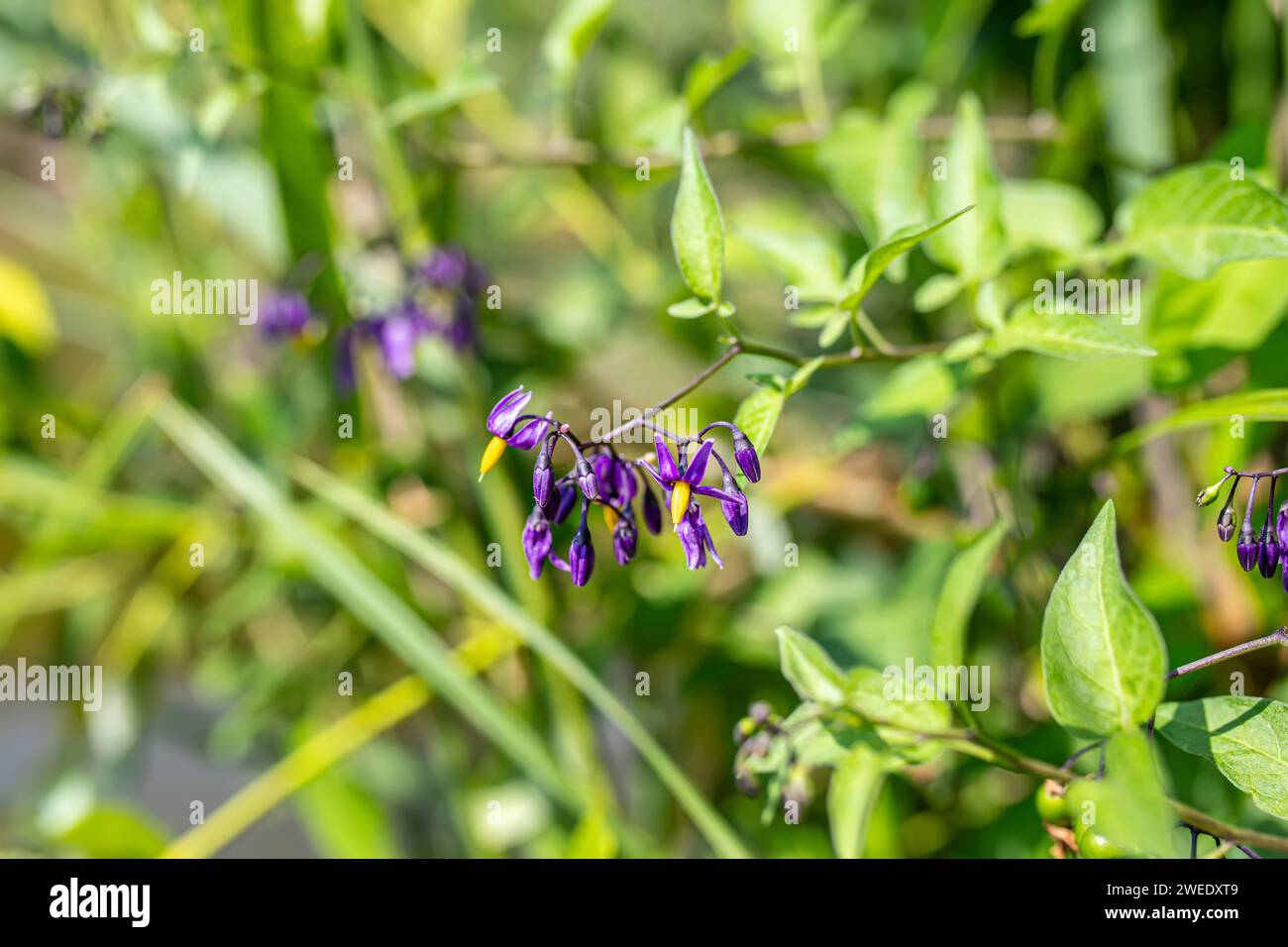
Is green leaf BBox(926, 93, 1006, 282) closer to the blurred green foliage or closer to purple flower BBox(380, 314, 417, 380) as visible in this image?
the blurred green foliage

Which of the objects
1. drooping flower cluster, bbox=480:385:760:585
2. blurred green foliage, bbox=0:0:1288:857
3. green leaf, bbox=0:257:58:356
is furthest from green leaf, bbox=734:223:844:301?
green leaf, bbox=0:257:58:356

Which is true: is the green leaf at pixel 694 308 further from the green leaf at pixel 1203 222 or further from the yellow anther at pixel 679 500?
the green leaf at pixel 1203 222

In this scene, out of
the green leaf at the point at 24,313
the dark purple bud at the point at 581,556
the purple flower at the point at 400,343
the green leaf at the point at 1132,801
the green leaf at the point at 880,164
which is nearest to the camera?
the green leaf at the point at 1132,801

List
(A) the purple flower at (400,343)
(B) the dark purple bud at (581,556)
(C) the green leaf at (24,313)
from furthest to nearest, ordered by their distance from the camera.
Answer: (C) the green leaf at (24,313)
(A) the purple flower at (400,343)
(B) the dark purple bud at (581,556)

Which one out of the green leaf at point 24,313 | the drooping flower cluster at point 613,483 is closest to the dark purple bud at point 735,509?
the drooping flower cluster at point 613,483

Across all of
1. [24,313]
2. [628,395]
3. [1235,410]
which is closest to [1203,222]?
[1235,410]

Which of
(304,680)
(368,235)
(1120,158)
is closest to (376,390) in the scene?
(368,235)

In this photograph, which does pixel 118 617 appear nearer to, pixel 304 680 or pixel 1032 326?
pixel 304 680
